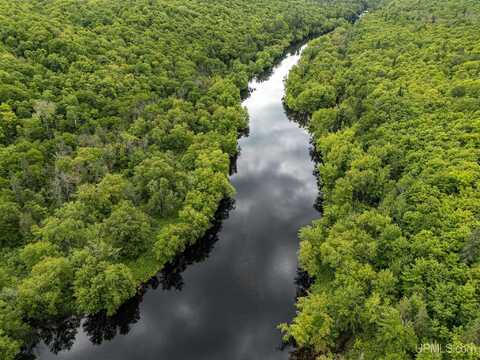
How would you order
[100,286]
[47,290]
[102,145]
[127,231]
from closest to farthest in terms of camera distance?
[47,290], [100,286], [127,231], [102,145]

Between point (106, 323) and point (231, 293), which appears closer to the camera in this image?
point (106, 323)

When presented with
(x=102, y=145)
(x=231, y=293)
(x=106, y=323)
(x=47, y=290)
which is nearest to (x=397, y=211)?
(x=231, y=293)

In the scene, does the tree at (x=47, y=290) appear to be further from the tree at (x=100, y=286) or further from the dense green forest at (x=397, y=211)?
the dense green forest at (x=397, y=211)

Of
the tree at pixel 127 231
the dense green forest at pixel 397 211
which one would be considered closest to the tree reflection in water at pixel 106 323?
the tree at pixel 127 231

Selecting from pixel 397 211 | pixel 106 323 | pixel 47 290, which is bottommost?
pixel 106 323

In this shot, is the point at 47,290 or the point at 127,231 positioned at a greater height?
the point at 127,231

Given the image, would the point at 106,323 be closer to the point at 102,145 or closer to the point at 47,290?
the point at 47,290
